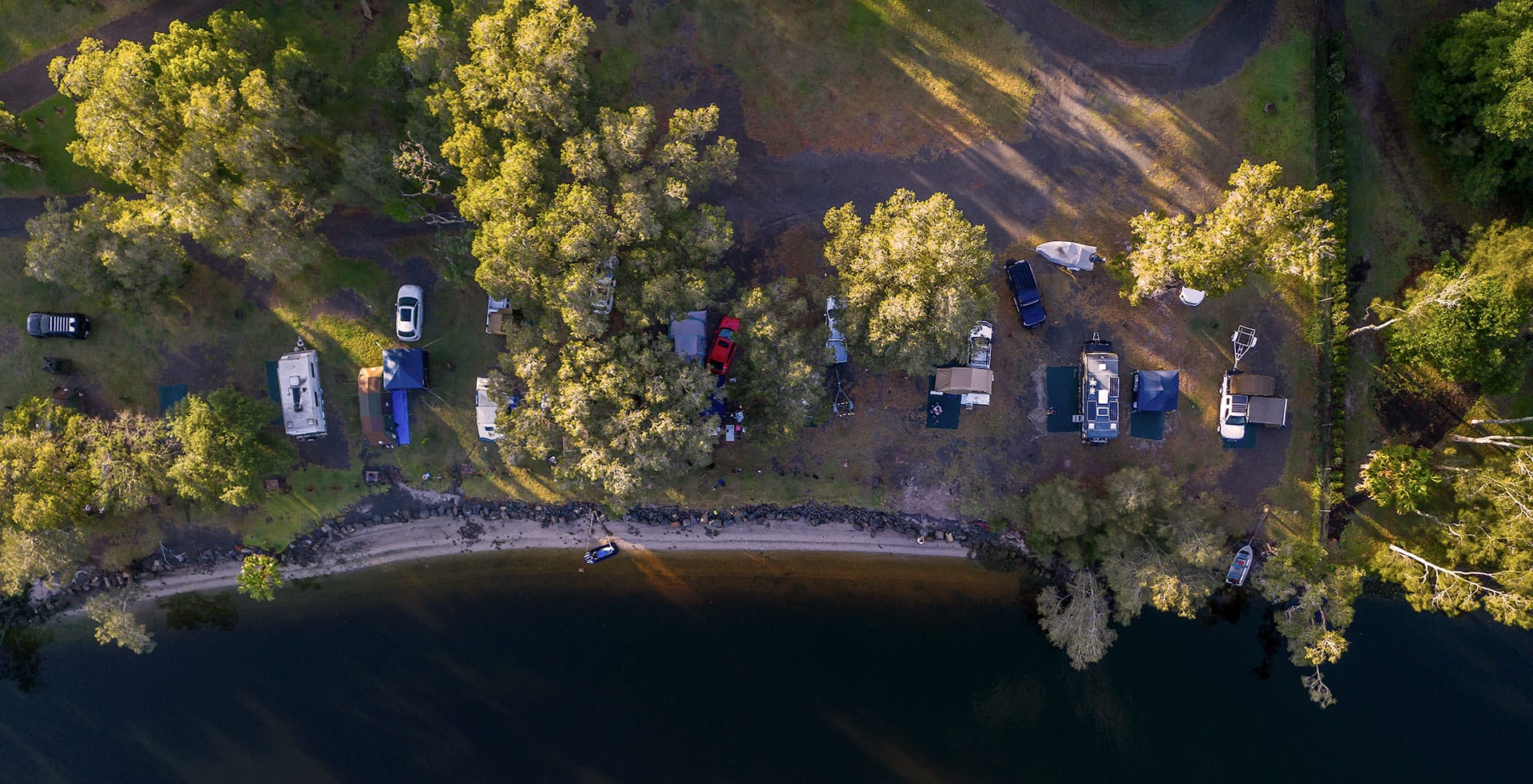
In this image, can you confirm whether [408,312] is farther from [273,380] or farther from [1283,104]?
[1283,104]

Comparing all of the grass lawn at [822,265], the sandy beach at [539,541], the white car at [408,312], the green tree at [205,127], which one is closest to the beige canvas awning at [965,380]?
the grass lawn at [822,265]

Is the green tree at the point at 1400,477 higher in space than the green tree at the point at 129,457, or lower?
lower

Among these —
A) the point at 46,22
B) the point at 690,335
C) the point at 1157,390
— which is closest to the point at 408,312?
the point at 690,335

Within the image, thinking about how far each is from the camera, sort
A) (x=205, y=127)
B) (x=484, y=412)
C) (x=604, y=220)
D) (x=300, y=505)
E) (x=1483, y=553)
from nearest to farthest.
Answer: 1. (x=604, y=220)
2. (x=205, y=127)
3. (x=1483, y=553)
4. (x=484, y=412)
5. (x=300, y=505)

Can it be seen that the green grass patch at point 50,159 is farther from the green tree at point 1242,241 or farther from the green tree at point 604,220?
the green tree at point 1242,241

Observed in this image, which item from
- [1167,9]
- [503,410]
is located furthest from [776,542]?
[1167,9]
